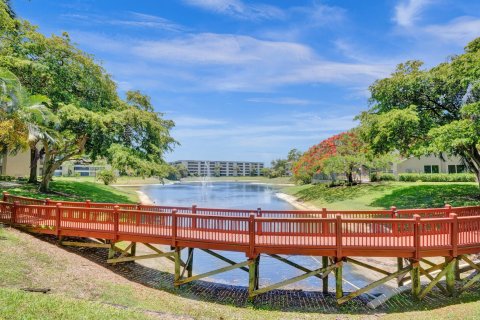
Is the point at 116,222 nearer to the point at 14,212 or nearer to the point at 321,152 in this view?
the point at 14,212

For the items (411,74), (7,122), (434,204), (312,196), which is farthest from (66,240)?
(312,196)

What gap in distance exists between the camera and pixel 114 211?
1420 centimetres

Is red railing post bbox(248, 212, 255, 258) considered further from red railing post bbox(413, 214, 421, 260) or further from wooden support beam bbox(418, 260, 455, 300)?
wooden support beam bbox(418, 260, 455, 300)

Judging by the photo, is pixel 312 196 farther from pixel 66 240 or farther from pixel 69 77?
pixel 66 240

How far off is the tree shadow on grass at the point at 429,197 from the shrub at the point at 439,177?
13.5 m

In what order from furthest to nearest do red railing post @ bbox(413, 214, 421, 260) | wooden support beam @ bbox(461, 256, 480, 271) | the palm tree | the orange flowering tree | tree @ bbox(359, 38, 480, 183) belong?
the orange flowering tree → tree @ bbox(359, 38, 480, 183) → the palm tree → wooden support beam @ bbox(461, 256, 480, 271) → red railing post @ bbox(413, 214, 421, 260)

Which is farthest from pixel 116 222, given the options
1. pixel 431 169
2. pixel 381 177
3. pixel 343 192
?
pixel 431 169

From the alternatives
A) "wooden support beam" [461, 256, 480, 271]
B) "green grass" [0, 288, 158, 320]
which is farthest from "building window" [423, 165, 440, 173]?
"green grass" [0, 288, 158, 320]

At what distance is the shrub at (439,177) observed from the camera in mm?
45822

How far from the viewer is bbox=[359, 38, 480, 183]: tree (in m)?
25.2

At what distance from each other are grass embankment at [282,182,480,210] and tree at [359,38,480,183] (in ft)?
10.4

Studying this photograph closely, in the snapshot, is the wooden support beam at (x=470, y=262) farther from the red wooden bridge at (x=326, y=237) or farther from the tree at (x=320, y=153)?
the tree at (x=320, y=153)

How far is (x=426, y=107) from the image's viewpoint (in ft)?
98.3

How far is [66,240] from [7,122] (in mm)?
6289
